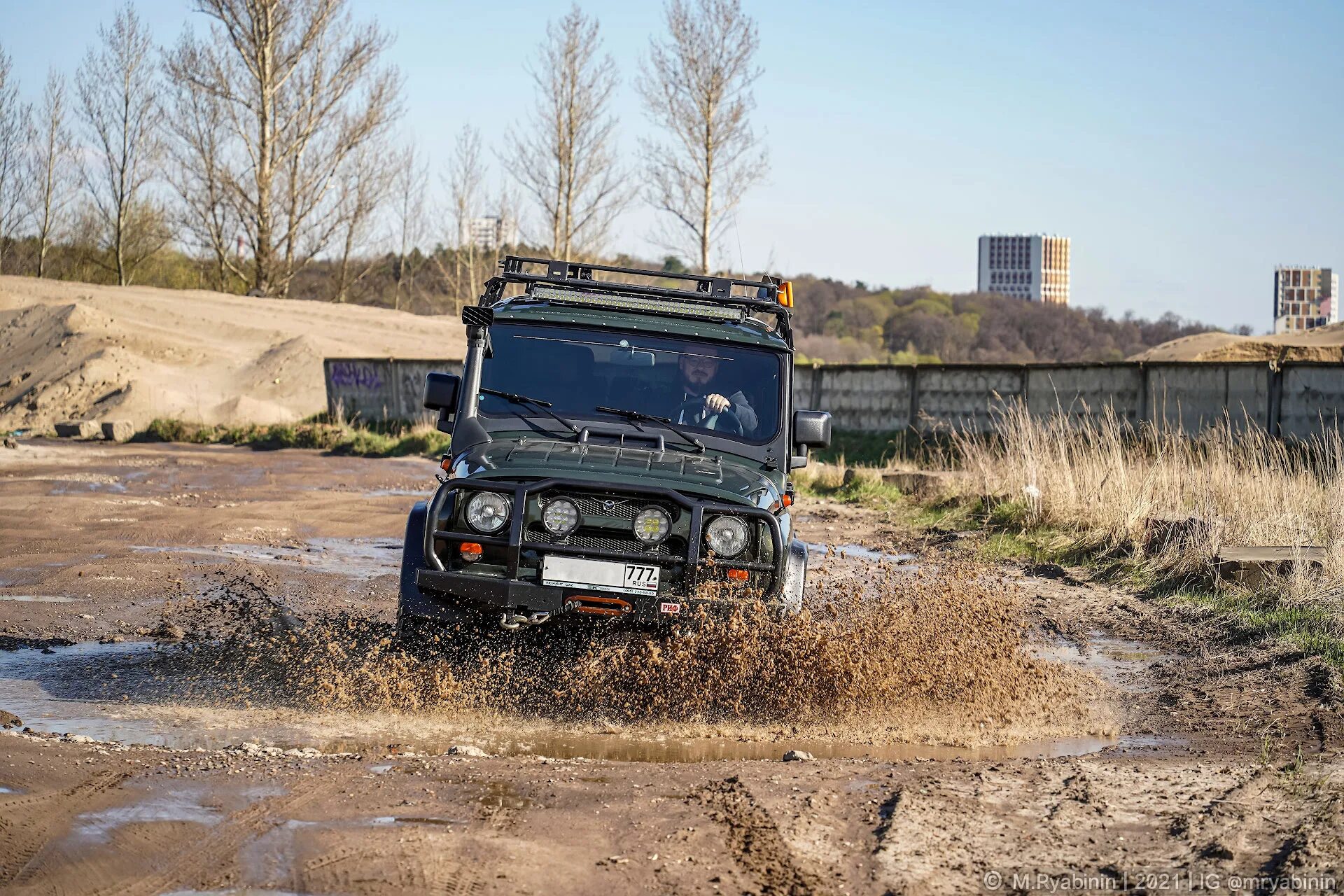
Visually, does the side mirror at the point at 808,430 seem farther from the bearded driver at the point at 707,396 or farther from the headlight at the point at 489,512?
the headlight at the point at 489,512

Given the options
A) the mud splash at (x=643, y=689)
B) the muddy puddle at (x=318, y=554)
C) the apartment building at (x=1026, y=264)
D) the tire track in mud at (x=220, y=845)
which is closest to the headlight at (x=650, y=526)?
the mud splash at (x=643, y=689)

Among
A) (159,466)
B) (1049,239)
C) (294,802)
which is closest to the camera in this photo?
(294,802)

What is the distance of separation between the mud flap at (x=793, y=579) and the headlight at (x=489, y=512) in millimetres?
1382

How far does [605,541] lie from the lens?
6.04m

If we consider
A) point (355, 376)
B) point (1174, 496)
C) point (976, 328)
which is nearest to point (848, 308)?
point (976, 328)

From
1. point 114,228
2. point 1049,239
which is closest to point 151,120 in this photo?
point 114,228

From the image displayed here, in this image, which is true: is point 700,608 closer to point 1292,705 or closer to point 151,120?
point 1292,705

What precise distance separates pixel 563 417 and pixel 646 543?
120 cm

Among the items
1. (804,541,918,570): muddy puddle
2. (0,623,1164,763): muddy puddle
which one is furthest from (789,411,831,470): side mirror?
(804,541,918,570): muddy puddle

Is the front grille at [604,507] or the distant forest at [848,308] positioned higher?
the distant forest at [848,308]

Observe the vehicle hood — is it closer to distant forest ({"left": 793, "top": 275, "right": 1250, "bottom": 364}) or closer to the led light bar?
the led light bar

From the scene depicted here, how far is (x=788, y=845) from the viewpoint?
4203 millimetres

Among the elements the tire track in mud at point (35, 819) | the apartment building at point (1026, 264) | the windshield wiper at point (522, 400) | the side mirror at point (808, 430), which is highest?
the apartment building at point (1026, 264)

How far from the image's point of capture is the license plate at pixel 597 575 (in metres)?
5.93
